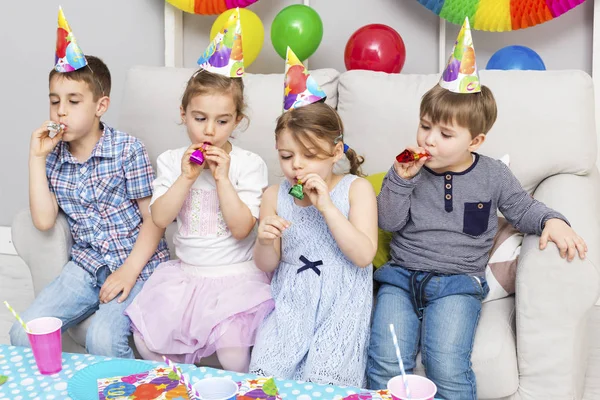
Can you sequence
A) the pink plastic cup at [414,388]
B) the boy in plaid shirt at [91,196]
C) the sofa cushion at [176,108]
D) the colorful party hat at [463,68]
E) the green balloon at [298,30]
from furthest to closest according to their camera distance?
the green balloon at [298,30]
the sofa cushion at [176,108]
the boy in plaid shirt at [91,196]
the colorful party hat at [463,68]
the pink plastic cup at [414,388]

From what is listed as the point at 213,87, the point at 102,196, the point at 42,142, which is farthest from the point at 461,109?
the point at 42,142

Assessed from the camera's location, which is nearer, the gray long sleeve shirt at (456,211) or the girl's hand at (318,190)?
the girl's hand at (318,190)

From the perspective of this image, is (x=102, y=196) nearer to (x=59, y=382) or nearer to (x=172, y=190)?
(x=172, y=190)

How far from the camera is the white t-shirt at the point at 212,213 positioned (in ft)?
6.28

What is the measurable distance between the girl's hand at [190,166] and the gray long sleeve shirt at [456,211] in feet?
1.61

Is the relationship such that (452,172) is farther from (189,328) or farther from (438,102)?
(189,328)

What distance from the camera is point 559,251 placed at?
5.35ft

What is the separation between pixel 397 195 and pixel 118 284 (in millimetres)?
816

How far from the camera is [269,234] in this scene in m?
1.64

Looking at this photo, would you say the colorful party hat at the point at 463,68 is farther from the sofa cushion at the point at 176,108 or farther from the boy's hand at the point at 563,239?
the sofa cushion at the point at 176,108

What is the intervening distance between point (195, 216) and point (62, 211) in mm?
446

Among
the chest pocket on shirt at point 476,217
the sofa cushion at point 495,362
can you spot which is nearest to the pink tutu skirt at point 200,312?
the sofa cushion at point 495,362

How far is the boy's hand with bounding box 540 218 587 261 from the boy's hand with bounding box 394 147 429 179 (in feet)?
1.12

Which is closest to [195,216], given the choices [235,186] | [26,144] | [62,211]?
[235,186]
